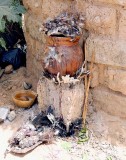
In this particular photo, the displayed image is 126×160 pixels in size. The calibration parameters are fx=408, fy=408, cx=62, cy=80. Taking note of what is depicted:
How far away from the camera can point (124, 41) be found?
3.30 metres

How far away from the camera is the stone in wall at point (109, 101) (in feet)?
11.5

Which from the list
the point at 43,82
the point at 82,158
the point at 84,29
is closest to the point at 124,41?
the point at 84,29

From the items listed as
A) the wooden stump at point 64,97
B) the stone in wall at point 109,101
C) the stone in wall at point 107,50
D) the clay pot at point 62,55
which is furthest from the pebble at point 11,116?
the stone in wall at point 107,50

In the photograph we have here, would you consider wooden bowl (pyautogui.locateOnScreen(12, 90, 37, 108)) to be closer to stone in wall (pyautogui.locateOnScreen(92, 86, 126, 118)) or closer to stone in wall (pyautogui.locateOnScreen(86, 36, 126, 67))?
stone in wall (pyautogui.locateOnScreen(92, 86, 126, 118))

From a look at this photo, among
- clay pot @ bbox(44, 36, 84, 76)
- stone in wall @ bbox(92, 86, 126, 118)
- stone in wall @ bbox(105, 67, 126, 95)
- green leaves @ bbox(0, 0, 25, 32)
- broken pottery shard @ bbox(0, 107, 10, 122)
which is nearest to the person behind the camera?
clay pot @ bbox(44, 36, 84, 76)

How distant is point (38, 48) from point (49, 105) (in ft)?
2.47

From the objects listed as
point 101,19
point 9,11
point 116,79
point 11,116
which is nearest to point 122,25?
point 101,19

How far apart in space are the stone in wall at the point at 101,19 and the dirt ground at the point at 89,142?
28.8 inches

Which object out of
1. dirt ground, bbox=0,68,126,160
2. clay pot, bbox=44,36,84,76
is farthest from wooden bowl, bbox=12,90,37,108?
clay pot, bbox=44,36,84,76

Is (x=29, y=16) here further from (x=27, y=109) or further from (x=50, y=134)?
(x=50, y=134)

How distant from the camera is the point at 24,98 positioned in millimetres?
3908

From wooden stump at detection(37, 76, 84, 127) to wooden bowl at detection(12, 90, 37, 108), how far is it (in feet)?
0.90

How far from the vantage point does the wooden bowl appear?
380 centimetres

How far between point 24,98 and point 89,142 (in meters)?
0.88
